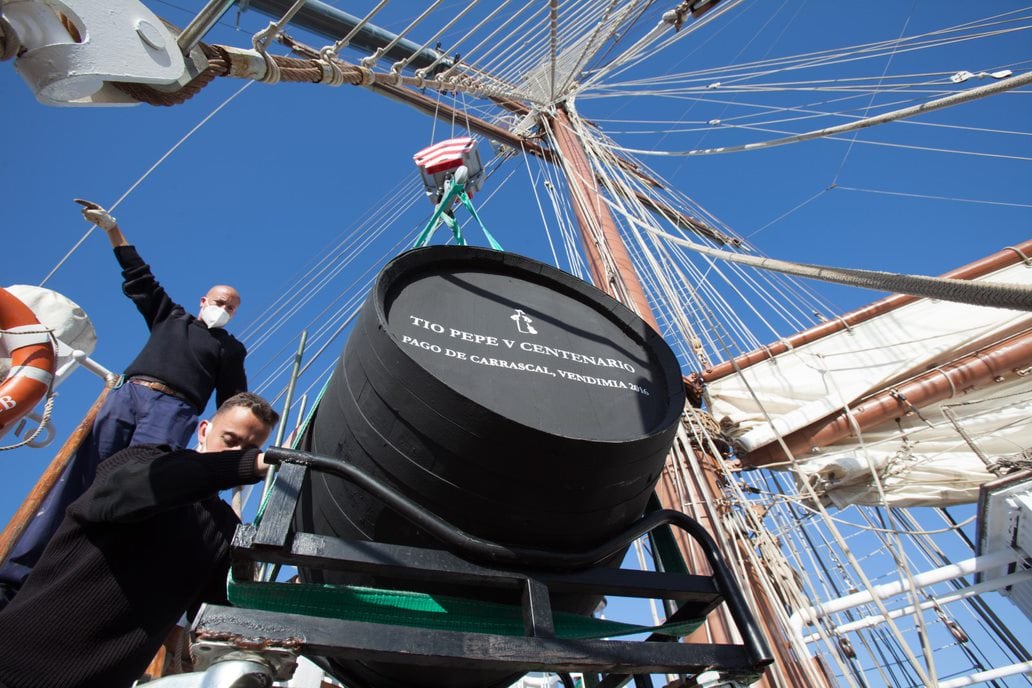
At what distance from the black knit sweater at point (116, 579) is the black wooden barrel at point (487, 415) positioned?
0.97 ft

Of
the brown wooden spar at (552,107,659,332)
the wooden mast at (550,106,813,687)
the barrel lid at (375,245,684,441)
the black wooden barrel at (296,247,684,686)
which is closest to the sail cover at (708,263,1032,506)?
the wooden mast at (550,106,813,687)

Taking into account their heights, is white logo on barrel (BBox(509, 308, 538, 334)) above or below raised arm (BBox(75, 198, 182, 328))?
below

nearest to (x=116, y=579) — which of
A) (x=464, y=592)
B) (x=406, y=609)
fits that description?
(x=406, y=609)

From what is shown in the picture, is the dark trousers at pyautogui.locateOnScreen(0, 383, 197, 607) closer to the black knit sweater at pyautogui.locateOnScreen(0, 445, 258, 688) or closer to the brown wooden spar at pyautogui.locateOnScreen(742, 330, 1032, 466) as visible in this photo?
the black knit sweater at pyautogui.locateOnScreen(0, 445, 258, 688)

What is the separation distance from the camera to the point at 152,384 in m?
2.25

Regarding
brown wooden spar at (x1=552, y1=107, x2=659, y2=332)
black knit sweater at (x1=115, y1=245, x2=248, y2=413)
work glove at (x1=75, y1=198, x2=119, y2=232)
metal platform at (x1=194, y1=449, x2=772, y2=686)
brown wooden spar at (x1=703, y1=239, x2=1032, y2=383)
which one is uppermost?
brown wooden spar at (x1=552, y1=107, x2=659, y2=332)

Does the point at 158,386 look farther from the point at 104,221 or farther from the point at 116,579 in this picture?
the point at 116,579

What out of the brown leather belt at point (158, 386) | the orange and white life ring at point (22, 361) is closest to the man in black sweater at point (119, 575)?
the brown leather belt at point (158, 386)

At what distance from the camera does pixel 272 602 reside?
1.32 meters

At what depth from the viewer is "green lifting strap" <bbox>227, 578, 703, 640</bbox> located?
131cm

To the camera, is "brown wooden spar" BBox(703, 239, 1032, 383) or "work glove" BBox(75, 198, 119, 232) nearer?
"work glove" BBox(75, 198, 119, 232)

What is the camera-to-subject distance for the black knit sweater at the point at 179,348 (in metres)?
2.32

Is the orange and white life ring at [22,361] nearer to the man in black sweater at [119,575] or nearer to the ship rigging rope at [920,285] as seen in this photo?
the man in black sweater at [119,575]

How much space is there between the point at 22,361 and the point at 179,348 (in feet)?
3.48
